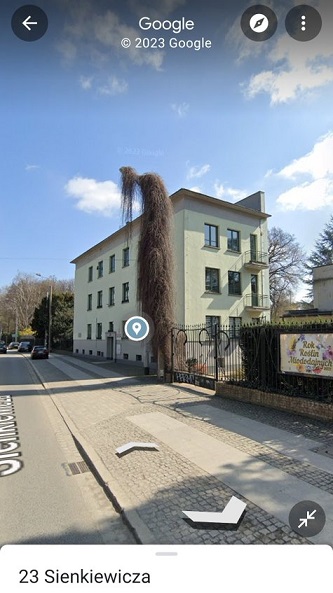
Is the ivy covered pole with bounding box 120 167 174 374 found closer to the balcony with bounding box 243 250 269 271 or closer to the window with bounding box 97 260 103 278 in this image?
the balcony with bounding box 243 250 269 271

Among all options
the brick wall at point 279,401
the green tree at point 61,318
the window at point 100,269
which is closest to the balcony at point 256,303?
the brick wall at point 279,401

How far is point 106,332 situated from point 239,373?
1813cm

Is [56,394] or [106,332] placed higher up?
[106,332]

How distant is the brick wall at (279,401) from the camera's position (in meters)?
6.70

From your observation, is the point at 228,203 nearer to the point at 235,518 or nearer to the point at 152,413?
the point at 152,413

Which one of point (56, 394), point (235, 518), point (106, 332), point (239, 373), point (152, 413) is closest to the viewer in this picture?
point (235, 518)

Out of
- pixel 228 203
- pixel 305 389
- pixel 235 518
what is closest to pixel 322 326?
pixel 305 389

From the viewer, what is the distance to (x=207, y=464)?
185 inches

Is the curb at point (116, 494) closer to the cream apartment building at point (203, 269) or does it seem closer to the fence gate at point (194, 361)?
the fence gate at point (194, 361)

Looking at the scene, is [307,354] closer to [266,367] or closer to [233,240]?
[266,367]

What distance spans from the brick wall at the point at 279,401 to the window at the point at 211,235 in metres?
12.3

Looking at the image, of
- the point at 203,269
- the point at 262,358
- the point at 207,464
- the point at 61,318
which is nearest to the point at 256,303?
the point at 203,269
